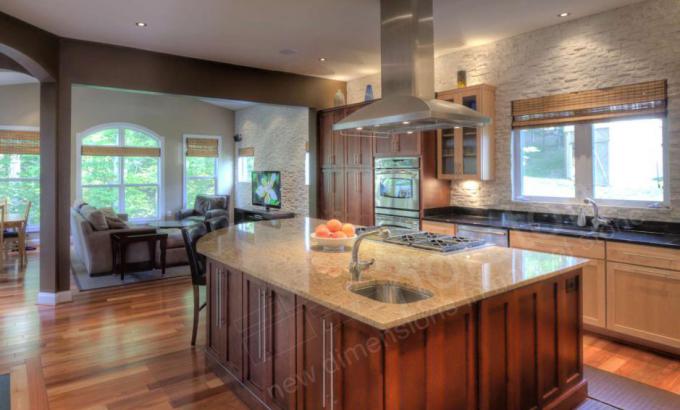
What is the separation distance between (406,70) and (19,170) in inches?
345

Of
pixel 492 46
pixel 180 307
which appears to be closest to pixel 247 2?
pixel 492 46

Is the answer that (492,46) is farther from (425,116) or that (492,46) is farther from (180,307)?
(180,307)

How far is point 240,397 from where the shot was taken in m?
2.77

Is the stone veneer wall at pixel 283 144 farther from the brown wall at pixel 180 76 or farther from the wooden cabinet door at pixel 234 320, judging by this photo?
the wooden cabinet door at pixel 234 320

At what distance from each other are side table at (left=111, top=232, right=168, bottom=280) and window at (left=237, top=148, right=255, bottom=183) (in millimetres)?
4339

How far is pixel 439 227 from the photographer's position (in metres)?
4.91

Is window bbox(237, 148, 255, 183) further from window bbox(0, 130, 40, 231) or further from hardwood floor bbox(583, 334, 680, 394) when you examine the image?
hardwood floor bbox(583, 334, 680, 394)

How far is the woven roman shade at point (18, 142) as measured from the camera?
837 cm

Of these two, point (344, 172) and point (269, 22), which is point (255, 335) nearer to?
point (269, 22)

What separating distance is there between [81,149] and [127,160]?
0.90 meters

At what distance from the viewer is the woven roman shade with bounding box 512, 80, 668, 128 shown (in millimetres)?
3762

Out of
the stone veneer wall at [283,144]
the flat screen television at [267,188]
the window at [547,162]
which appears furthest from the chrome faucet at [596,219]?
the flat screen television at [267,188]

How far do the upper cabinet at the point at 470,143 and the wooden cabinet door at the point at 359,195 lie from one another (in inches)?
42.2

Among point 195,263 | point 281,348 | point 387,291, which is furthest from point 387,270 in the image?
point 195,263
